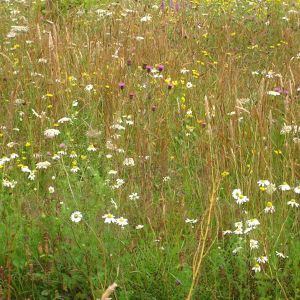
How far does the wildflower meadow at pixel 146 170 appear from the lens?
81.7 inches

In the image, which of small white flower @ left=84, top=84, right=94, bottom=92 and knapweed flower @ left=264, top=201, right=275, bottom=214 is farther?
small white flower @ left=84, top=84, right=94, bottom=92

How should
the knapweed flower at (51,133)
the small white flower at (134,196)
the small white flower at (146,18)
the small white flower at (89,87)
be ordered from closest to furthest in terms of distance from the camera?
the small white flower at (134,196) < the knapweed flower at (51,133) < the small white flower at (89,87) < the small white flower at (146,18)

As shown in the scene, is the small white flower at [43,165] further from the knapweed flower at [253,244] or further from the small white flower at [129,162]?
the knapweed flower at [253,244]

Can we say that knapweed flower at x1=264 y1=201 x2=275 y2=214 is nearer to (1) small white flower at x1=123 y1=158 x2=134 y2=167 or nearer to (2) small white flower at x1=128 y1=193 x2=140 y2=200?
(2) small white flower at x1=128 y1=193 x2=140 y2=200

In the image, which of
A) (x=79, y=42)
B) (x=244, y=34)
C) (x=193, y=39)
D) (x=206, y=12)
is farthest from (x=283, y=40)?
(x=79, y=42)

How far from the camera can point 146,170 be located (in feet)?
9.30

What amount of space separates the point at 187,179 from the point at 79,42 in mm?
2268

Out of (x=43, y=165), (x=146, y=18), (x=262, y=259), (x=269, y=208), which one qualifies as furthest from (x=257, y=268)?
(x=146, y=18)

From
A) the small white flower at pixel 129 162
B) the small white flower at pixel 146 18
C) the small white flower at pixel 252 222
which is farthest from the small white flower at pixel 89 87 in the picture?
the small white flower at pixel 252 222

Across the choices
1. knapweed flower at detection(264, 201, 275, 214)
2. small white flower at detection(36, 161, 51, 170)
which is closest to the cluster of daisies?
knapweed flower at detection(264, 201, 275, 214)

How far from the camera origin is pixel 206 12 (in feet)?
20.8

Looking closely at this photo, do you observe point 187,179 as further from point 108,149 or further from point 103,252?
point 103,252

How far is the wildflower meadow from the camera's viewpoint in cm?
208

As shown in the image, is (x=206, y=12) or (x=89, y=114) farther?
(x=206, y=12)
